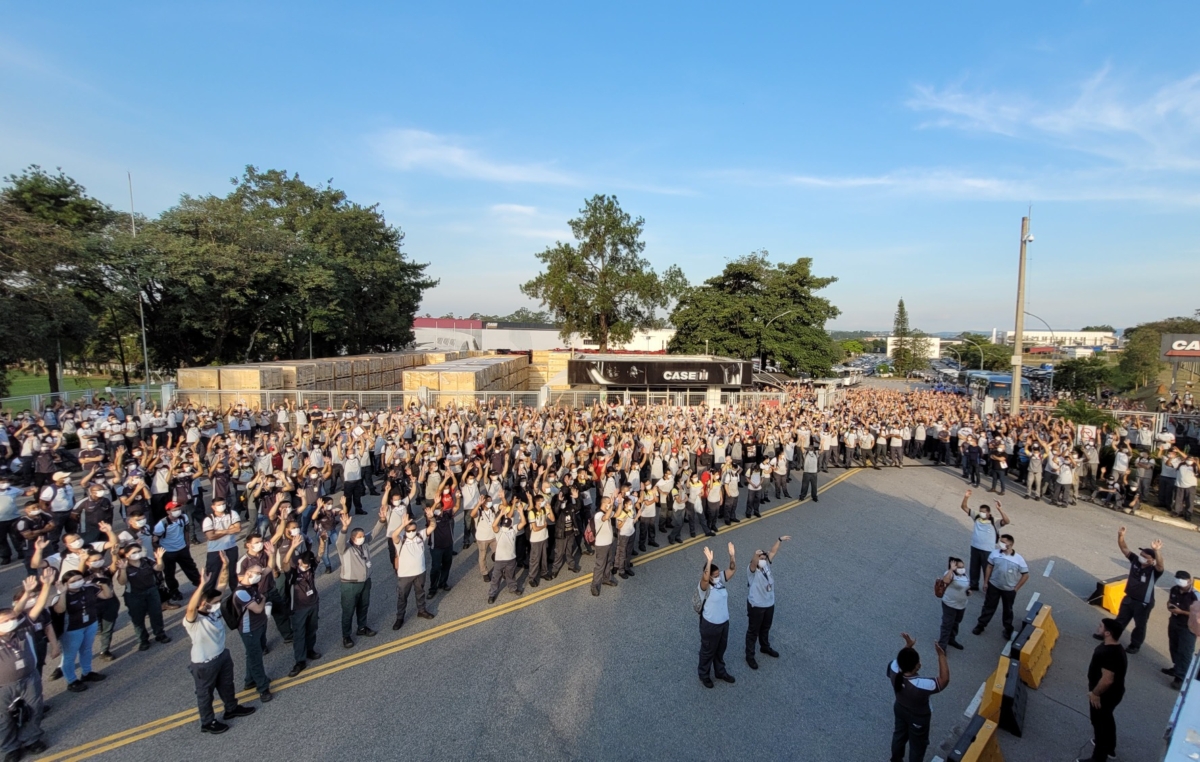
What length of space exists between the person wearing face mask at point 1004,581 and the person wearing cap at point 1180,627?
150 cm

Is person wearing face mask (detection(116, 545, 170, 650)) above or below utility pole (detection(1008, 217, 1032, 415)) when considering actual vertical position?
below

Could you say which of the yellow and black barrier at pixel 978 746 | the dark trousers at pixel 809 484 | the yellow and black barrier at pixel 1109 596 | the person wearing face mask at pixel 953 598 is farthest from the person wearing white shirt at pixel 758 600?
the dark trousers at pixel 809 484

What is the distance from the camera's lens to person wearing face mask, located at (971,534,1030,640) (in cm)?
786

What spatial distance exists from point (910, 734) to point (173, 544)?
378 inches

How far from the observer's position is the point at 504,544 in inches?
344

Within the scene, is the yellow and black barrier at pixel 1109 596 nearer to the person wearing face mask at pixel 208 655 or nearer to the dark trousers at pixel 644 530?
the dark trousers at pixel 644 530

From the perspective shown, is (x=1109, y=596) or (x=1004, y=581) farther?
(x=1109, y=596)

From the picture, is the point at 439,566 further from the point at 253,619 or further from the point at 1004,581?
the point at 1004,581

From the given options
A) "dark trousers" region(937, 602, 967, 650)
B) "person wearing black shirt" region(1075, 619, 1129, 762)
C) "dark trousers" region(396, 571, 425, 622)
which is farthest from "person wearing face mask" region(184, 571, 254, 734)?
"person wearing black shirt" region(1075, 619, 1129, 762)

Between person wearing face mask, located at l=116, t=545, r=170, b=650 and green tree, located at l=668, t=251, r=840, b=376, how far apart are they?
128 ft

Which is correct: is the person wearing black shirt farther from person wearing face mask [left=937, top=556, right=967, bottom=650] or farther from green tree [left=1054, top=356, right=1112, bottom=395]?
green tree [left=1054, top=356, right=1112, bottom=395]

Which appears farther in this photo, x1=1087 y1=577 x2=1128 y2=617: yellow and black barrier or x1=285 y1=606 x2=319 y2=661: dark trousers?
x1=1087 y1=577 x2=1128 y2=617: yellow and black barrier

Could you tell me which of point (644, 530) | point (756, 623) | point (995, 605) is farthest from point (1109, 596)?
point (644, 530)

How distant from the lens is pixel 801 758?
561 cm
